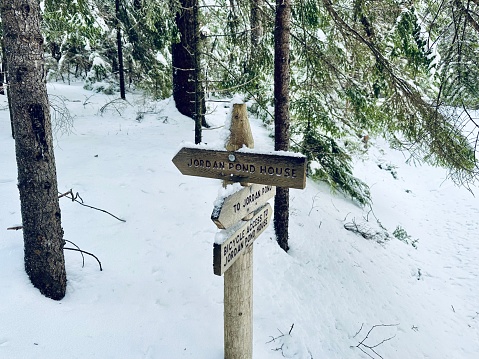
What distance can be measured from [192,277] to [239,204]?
2.38m

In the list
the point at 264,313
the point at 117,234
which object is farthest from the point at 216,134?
the point at 264,313

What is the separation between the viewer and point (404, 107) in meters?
6.36

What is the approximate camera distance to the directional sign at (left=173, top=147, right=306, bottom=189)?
10.3 feet

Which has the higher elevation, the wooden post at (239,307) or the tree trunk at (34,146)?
the tree trunk at (34,146)

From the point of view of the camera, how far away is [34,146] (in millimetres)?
4039

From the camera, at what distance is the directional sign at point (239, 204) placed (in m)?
3.09

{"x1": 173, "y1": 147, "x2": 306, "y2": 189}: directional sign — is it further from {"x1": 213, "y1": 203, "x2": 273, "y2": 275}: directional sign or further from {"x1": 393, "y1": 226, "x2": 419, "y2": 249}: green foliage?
{"x1": 393, "y1": 226, "x2": 419, "y2": 249}: green foliage

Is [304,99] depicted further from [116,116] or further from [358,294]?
[116,116]

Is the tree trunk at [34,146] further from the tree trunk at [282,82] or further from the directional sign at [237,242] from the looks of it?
the tree trunk at [282,82]

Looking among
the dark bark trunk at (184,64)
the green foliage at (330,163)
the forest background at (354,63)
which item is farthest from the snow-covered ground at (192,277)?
the forest background at (354,63)

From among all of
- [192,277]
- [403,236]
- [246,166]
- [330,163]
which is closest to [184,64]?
[330,163]

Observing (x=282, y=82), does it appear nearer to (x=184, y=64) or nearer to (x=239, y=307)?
(x=239, y=307)

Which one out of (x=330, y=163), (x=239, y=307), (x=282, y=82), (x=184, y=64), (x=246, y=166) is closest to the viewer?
(x=246, y=166)

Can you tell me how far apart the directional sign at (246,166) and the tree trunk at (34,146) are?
1.71 meters
